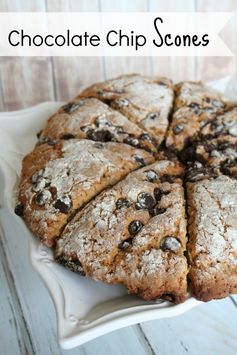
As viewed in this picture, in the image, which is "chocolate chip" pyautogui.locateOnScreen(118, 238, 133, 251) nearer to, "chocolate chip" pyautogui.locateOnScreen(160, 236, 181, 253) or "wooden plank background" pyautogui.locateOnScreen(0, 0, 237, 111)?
"chocolate chip" pyautogui.locateOnScreen(160, 236, 181, 253)

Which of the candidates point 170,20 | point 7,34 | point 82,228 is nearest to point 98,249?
point 82,228

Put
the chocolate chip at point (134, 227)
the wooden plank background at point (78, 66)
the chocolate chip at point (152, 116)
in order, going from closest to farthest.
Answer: the chocolate chip at point (134, 227)
the chocolate chip at point (152, 116)
the wooden plank background at point (78, 66)

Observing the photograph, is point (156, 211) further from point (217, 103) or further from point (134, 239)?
point (217, 103)

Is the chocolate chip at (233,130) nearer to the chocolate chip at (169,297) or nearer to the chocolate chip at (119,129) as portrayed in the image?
the chocolate chip at (119,129)

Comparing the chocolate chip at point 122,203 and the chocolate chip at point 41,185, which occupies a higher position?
the chocolate chip at point 41,185

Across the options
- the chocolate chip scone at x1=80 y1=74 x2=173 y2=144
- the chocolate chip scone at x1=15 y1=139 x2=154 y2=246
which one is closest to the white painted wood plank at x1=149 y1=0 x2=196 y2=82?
the chocolate chip scone at x1=80 y1=74 x2=173 y2=144

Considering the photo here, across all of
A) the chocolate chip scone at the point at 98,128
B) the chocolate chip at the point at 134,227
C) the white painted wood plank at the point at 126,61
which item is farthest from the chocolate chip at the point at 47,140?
the white painted wood plank at the point at 126,61
